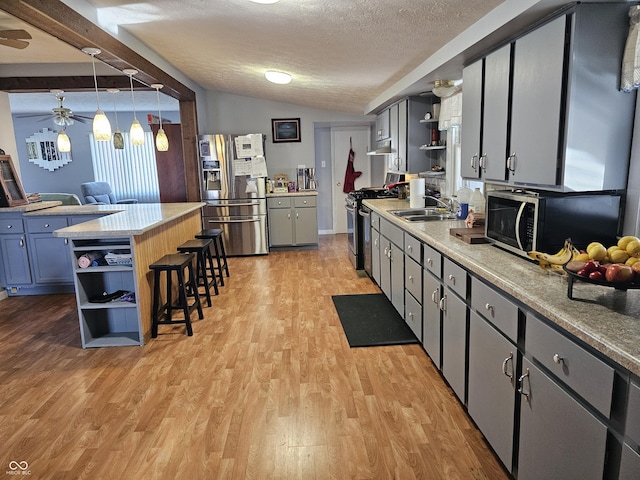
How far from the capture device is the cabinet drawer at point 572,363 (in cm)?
117

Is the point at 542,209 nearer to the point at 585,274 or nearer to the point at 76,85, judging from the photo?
the point at 585,274

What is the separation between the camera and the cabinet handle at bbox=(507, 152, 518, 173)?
2184 mm

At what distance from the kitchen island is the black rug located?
1.65 m

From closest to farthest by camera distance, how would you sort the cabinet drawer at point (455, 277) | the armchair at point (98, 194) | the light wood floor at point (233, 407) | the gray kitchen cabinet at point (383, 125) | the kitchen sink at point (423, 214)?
the light wood floor at point (233, 407), the cabinet drawer at point (455, 277), the kitchen sink at point (423, 214), the gray kitchen cabinet at point (383, 125), the armchair at point (98, 194)

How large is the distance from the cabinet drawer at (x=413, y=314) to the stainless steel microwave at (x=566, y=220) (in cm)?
115

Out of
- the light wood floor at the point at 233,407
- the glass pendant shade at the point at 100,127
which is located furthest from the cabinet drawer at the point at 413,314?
the glass pendant shade at the point at 100,127

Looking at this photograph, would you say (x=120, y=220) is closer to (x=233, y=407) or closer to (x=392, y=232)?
(x=233, y=407)

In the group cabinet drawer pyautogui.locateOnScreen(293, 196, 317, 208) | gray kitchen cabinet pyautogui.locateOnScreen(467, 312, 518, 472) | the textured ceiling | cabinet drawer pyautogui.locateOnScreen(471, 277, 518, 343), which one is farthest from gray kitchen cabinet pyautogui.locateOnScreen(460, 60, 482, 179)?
cabinet drawer pyautogui.locateOnScreen(293, 196, 317, 208)

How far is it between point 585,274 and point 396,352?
1.83 m

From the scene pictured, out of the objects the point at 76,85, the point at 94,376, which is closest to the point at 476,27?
the point at 94,376

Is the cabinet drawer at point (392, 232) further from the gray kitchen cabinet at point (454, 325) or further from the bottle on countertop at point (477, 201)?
the gray kitchen cabinet at point (454, 325)

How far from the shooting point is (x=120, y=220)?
369cm

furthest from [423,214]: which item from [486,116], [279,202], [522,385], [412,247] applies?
[279,202]

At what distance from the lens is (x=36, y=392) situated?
267cm
